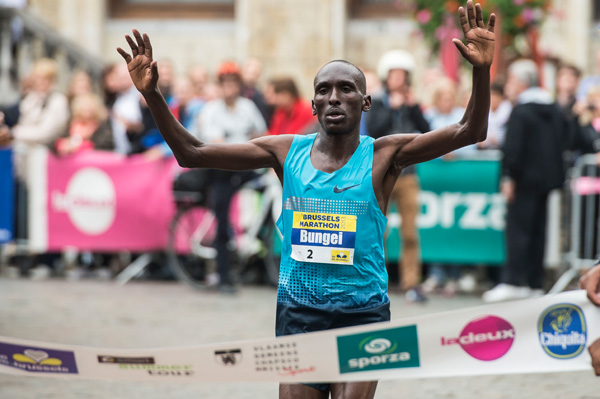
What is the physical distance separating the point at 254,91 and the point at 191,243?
289 cm

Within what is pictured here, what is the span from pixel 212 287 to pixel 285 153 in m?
6.66

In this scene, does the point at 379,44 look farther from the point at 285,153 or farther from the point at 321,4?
the point at 285,153

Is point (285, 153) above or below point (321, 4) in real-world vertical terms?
below

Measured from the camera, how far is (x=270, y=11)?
1972cm

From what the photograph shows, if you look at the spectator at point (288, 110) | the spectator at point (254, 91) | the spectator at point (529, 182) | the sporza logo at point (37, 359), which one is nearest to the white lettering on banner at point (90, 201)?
the spectator at point (288, 110)

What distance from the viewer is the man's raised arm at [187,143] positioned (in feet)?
12.5

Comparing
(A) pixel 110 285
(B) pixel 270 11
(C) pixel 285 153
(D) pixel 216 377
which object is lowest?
(A) pixel 110 285

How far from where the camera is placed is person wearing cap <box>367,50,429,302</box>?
31.6 feet

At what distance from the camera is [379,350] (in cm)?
371

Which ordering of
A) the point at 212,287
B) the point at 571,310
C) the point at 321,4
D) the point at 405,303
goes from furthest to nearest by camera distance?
the point at 321,4 → the point at 212,287 → the point at 405,303 → the point at 571,310

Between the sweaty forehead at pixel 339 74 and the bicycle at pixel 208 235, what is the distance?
22.0ft

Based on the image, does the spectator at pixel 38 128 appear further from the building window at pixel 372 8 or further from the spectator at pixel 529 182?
the building window at pixel 372 8

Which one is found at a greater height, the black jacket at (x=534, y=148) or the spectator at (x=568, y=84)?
the spectator at (x=568, y=84)

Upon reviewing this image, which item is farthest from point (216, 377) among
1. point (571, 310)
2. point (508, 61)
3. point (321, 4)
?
point (321, 4)
